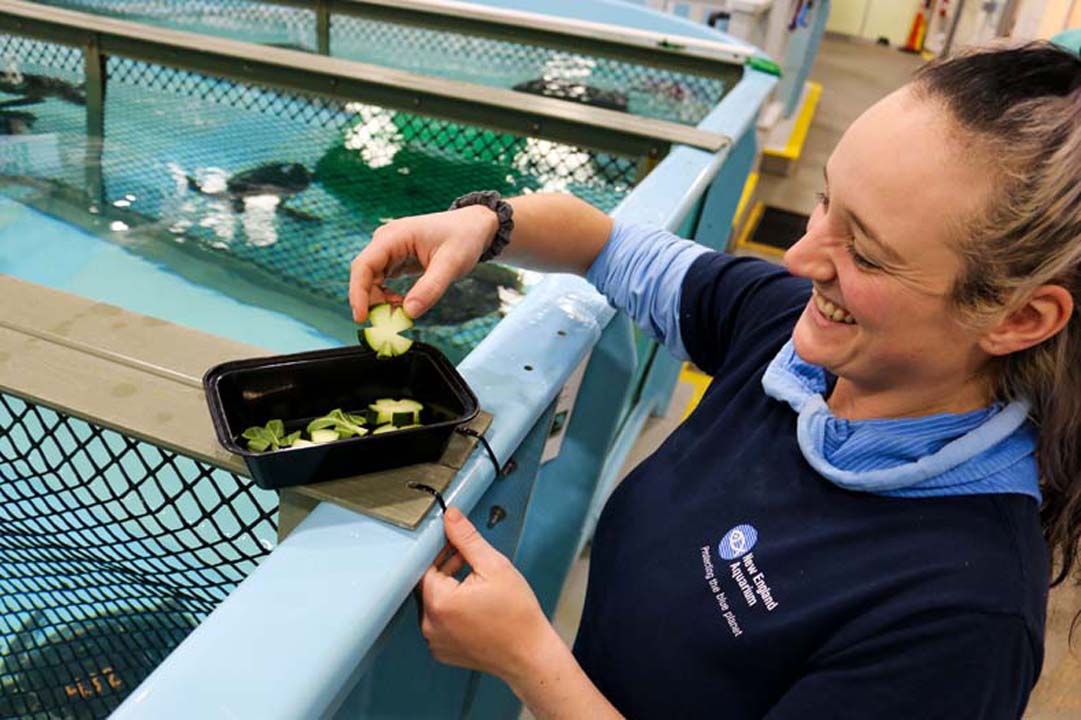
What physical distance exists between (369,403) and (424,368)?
73mm

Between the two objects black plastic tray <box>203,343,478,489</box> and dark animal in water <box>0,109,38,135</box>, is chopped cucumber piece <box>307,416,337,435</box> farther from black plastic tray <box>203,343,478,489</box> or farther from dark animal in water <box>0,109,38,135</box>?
dark animal in water <box>0,109,38,135</box>

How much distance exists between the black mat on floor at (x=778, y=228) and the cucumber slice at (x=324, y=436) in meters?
4.20

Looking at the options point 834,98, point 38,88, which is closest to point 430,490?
point 38,88

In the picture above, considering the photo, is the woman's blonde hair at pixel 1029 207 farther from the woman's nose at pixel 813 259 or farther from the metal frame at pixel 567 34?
the metal frame at pixel 567 34

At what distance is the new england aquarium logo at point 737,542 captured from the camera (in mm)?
904

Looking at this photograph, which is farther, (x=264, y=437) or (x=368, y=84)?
(x=368, y=84)

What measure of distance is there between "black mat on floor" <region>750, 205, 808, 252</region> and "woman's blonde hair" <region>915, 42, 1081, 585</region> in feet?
13.1

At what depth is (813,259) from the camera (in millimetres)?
859

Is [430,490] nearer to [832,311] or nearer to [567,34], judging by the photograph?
[832,311]

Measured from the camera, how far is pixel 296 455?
72 centimetres

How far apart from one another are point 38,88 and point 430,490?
2.35m

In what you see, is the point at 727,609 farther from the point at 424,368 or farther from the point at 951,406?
the point at 424,368

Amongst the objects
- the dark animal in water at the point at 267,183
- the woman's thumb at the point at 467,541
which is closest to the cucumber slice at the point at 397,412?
the woman's thumb at the point at 467,541

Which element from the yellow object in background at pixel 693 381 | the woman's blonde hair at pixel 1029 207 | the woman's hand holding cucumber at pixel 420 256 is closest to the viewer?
the woman's blonde hair at pixel 1029 207
